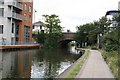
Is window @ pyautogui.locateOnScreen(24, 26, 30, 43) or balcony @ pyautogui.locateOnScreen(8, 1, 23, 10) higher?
balcony @ pyautogui.locateOnScreen(8, 1, 23, 10)

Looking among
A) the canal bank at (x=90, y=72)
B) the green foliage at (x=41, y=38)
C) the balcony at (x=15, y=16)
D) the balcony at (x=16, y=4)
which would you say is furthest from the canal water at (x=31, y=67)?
the green foliage at (x=41, y=38)

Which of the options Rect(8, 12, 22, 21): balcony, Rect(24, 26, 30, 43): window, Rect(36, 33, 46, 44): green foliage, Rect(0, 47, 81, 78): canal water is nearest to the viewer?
Rect(0, 47, 81, 78): canal water

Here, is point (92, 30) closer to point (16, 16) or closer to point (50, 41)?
point (50, 41)

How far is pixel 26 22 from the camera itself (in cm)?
6391

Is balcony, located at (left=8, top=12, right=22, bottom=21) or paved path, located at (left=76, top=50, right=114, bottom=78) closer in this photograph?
paved path, located at (left=76, top=50, right=114, bottom=78)

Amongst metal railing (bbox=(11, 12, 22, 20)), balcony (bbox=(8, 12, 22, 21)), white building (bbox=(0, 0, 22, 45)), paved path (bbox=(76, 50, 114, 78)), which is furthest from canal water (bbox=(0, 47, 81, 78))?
metal railing (bbox=(11, 12, 22, 20))

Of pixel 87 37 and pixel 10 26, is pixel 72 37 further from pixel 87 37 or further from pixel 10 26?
pixel 10 26

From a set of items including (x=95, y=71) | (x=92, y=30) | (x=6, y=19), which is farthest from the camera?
(x=92, y=30)

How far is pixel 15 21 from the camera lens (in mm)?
58656

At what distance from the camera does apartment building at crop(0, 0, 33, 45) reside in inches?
2089

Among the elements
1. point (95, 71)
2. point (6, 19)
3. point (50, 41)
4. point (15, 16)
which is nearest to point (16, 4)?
point (15, 16)

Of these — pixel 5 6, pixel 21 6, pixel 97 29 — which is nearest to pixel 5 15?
pixel 5 6

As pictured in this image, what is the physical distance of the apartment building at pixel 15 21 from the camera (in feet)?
174

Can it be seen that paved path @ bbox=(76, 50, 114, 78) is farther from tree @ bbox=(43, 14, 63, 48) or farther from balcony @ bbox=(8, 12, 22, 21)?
tree @ bbox=(43, 14, 63, 48)
